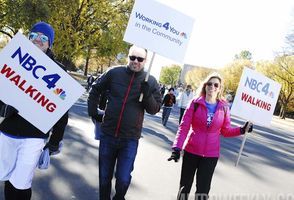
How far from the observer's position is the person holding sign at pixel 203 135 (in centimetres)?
470

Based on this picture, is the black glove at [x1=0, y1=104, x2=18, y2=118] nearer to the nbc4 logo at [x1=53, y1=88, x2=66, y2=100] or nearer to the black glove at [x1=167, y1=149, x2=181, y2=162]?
the nbc4 logo at [x1=53, y1=88, x2=66, y2=100]

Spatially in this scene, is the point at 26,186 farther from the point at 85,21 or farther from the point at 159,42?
the point at 85,21

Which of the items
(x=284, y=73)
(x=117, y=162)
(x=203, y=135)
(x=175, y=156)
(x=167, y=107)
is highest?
(x=284, y=73)

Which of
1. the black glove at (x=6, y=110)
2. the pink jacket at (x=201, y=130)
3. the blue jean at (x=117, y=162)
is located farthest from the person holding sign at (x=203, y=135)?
the black glove at (x=6, y=110)

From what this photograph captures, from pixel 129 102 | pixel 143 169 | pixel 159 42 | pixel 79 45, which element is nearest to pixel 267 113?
pixel 159 42

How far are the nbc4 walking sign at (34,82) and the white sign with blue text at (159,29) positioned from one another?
1.38m

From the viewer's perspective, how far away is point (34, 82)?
371 centimetres

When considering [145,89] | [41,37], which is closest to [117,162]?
[145,89]

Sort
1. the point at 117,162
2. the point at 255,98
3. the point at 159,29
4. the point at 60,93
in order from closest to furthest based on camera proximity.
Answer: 1. the point at 60,93
2. the point at 117,162
3. the point at 159,29
4. the point at 255,98

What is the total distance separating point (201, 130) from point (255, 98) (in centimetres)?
125

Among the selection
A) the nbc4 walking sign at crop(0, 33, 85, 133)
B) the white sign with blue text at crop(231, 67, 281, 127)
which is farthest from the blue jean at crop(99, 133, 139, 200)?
the white sign with blue text at crop(231, 67, 281, 127)

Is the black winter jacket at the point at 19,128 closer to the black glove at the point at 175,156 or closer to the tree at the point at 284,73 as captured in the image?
the black glove at the point at 175,156

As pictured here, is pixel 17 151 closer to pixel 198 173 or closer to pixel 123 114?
pixel 123 114

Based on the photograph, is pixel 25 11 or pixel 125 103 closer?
pixel 125 103
